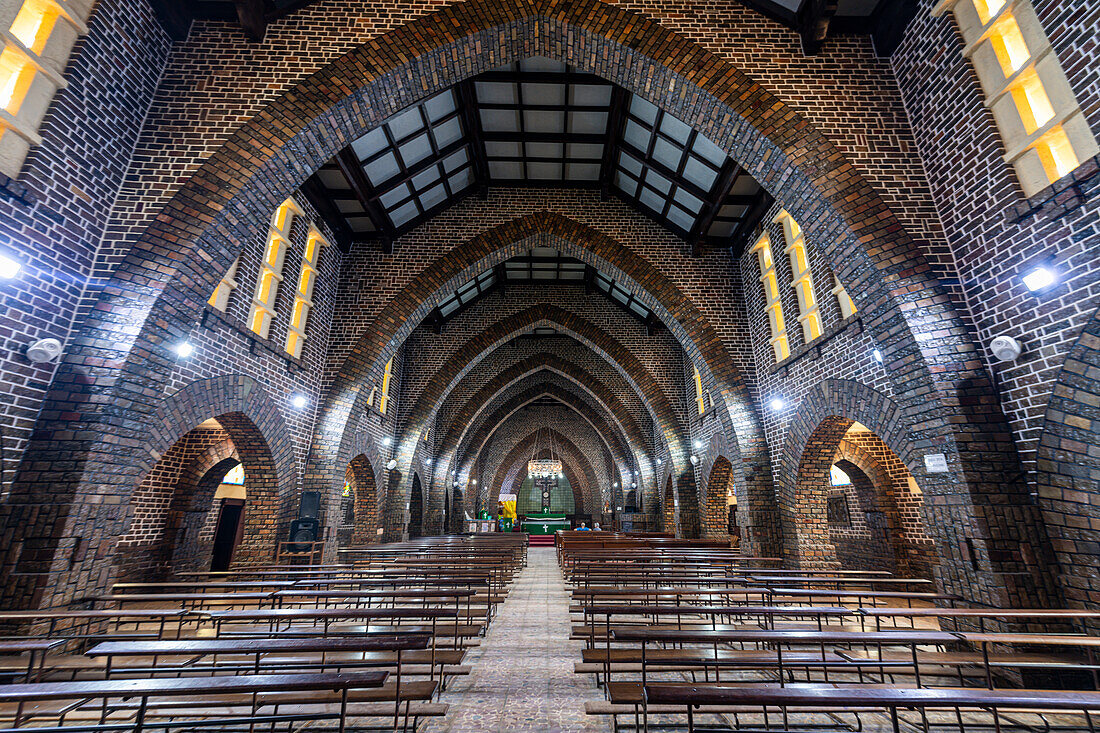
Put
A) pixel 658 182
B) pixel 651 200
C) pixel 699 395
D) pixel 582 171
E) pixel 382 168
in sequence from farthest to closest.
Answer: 1. pixel 699 395
2. pixel 582 171
3. pixel 651 200
4. pixel 658 182
5. pixel 382 168

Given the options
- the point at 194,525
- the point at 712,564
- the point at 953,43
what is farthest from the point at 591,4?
the point at 194,525

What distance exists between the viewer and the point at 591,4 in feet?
22.4

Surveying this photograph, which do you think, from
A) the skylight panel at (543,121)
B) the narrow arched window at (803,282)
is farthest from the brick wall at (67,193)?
the narrow arched window at (803,282)

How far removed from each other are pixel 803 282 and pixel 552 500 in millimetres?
29523

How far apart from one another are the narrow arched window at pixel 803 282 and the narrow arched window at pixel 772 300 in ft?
2.06

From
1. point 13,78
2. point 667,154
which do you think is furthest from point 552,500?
point 13,78

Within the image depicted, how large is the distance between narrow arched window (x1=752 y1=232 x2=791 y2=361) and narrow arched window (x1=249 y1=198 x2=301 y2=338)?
9661 millimetres

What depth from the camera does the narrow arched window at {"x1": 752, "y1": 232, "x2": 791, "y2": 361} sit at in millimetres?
9598

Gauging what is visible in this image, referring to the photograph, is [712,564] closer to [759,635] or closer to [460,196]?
[759,635]

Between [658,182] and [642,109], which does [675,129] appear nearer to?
[642,109]

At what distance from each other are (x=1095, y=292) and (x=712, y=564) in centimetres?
545

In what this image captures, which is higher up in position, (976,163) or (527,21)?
(527,21)

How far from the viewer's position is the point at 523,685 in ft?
12.7

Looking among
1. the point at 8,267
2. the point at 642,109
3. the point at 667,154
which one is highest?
the point at 642,109
